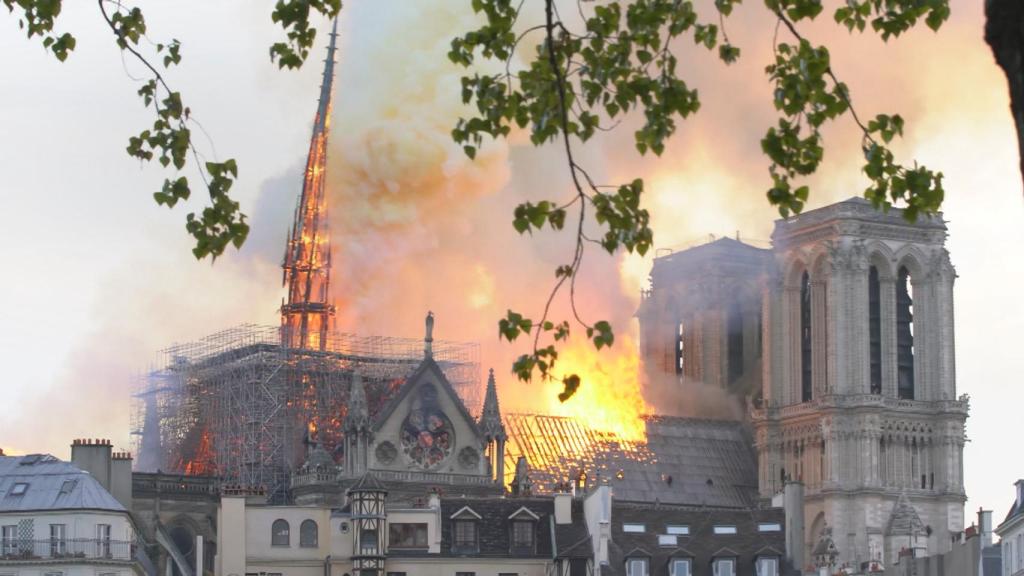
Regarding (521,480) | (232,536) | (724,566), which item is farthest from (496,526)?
(521,480)

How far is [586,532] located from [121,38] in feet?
247

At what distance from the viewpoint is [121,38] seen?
3228 centimetres

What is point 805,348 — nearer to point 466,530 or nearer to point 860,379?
point 860,379

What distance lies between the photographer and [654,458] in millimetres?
174875

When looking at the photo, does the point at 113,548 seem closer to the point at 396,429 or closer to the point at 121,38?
the point at 396,429

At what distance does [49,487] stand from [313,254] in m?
57.3

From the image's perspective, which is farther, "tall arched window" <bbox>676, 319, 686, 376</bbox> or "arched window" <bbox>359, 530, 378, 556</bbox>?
"tall arched window" <bbox>676, 319, 686, 376</bbox>

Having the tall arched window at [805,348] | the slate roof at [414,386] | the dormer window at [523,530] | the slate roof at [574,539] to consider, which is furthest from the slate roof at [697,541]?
the tall arched window at [805,348]

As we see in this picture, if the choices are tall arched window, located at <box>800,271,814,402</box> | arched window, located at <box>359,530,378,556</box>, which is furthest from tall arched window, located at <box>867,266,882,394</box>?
arched window, located at <box>359,530,378,556</box>

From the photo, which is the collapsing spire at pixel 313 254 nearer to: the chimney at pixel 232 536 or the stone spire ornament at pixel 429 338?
the stone spire ornament at pixel 429 338

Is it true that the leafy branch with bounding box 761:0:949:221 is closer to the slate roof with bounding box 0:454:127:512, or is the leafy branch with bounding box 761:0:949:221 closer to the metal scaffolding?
the slate roof with bounding box 0:454:127:512

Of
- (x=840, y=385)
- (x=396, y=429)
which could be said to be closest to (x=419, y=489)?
(x=396, y=429)

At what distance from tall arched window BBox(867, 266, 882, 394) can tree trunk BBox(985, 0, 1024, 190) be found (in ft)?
492

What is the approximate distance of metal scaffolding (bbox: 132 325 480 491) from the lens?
135875 mm
